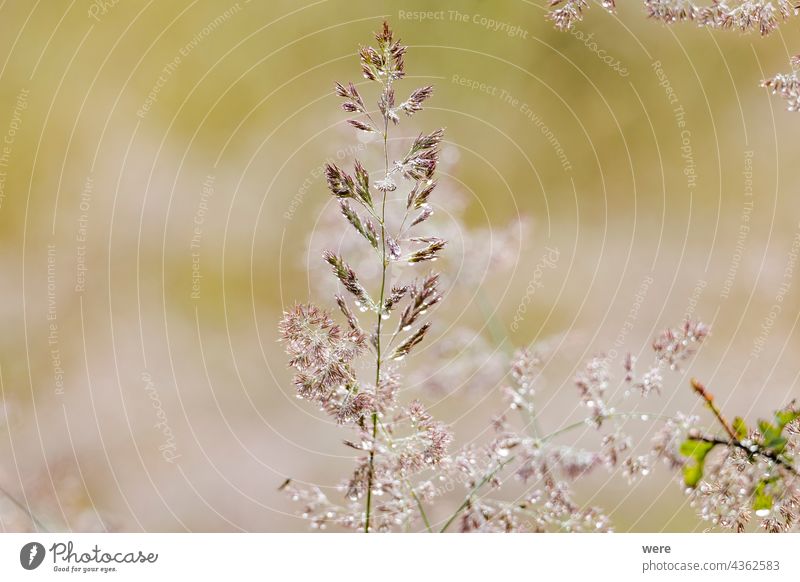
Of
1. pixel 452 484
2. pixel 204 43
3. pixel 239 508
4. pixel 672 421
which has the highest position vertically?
pixel 204 43

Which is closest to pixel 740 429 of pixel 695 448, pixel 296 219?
pixel 695 448

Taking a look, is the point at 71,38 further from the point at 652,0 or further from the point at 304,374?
the point at 652,0

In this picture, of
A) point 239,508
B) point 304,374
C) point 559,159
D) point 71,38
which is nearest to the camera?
point 304,374

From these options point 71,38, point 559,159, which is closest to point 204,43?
point 71,38

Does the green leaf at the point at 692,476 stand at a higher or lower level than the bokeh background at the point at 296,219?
lower
